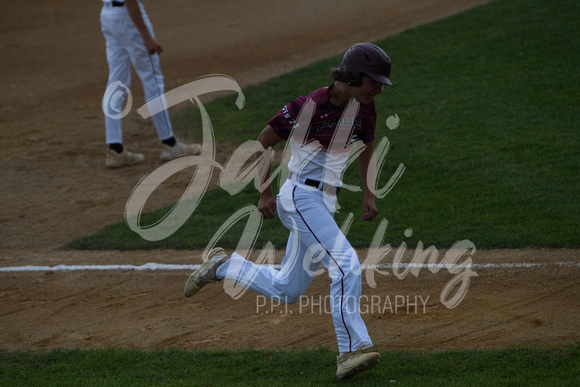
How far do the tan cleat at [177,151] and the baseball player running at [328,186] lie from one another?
5.11 m

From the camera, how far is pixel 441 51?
12.4 m

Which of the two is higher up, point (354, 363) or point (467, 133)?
point (467, 133)

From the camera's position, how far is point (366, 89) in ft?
14.7

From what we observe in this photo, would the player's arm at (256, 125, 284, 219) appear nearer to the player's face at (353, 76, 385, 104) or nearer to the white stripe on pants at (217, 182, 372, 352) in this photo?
the white stripe on pants at (217, 182, 372, 352)

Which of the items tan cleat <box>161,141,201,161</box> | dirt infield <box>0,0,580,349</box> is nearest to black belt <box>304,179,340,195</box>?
dirt infield <box>0,0,580,349</box>

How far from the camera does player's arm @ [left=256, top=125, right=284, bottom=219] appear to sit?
4590mm

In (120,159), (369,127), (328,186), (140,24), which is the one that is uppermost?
(140,24)

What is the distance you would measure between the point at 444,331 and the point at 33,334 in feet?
10.6

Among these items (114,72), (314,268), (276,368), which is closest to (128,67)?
(114,72)

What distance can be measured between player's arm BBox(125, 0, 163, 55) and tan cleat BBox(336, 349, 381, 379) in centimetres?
580

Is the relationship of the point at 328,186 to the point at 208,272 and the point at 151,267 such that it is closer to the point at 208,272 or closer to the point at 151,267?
the point at 208,272

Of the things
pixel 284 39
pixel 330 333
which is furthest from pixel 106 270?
pixel 284 39

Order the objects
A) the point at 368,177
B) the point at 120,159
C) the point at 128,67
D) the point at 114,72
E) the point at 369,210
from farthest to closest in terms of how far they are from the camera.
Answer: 1. the point at 120,159
2. the point at 128,67
3. the point at 114,72
4. the point at 368,177
5. the point at 369,210

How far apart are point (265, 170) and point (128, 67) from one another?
5408mm
